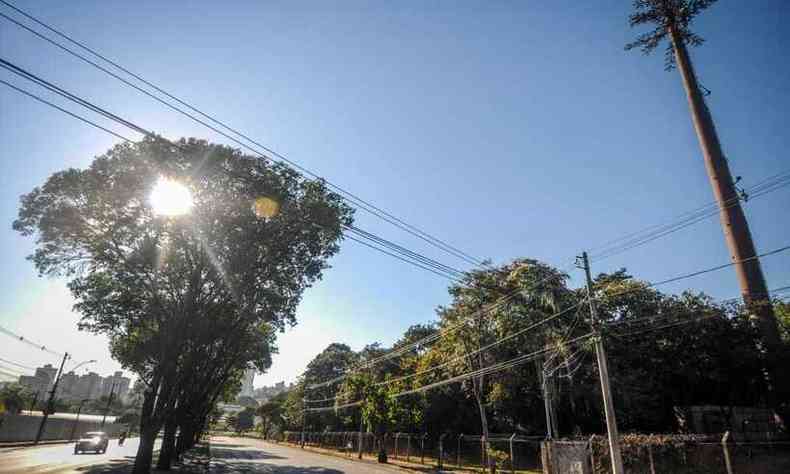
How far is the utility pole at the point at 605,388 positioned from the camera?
15.1 m

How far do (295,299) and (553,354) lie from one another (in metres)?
16.9

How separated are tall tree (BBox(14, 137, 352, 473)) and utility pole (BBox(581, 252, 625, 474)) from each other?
1115 centimetres

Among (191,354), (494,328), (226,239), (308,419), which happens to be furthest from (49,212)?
(308,419)

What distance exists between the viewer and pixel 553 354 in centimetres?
2603

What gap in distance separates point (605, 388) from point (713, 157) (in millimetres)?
23262

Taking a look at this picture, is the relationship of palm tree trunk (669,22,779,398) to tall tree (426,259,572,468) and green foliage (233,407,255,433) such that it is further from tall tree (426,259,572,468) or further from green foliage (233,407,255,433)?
green foliage (233,407,255,433)

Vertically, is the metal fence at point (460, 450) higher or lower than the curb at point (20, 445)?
higher

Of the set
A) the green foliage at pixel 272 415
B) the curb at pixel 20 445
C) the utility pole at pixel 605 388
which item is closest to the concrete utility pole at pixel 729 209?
the utility pole at pixel 605 388

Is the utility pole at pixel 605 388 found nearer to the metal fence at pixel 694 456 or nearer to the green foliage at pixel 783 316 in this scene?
the metal fence at pixel 694 456

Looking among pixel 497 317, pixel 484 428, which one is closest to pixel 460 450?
pixel 484 428

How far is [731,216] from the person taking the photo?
2633 cm

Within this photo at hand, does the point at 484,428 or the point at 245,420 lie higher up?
the point at 484,428

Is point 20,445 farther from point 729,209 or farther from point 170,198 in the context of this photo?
point 729,209

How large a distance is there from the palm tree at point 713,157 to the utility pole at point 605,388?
40.9 ft
